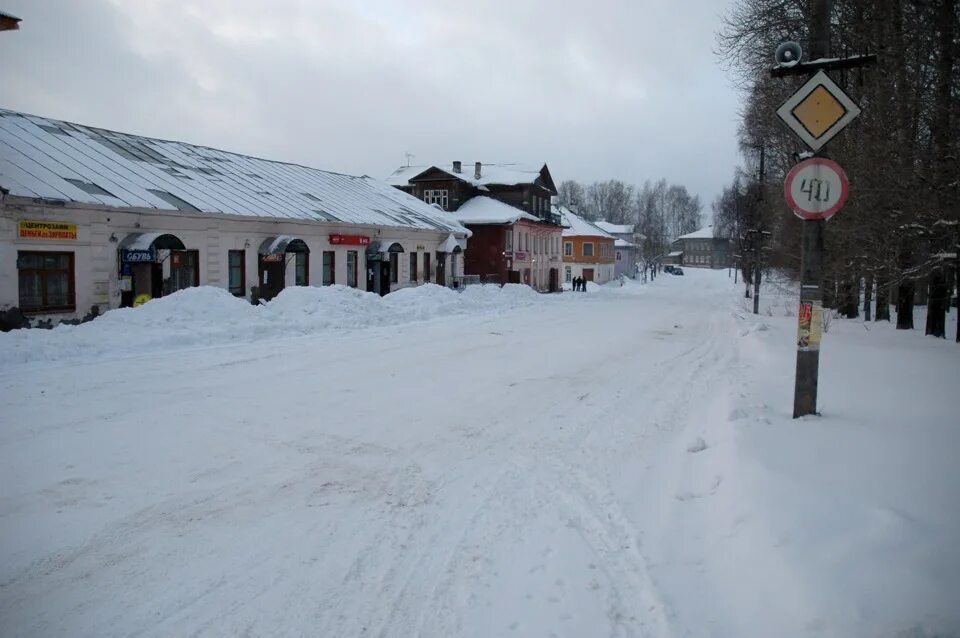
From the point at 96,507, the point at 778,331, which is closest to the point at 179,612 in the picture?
the point at 96,507

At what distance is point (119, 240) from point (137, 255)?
77 cm

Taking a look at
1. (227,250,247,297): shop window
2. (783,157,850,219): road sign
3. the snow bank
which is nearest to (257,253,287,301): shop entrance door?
(227,250,247,297): shop window

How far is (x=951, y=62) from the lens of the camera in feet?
42.8

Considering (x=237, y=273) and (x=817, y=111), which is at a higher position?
(x=817, y=111)

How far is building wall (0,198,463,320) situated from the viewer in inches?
682

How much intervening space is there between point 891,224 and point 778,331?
4.99 metres

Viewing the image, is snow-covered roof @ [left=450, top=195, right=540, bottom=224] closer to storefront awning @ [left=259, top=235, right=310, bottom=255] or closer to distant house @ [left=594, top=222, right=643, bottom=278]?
storefront awning @ [left=259, top=235, right=310, bottom=255]

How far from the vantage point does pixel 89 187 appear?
20016 mm

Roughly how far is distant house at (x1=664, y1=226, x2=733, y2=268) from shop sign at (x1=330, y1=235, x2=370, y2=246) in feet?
396

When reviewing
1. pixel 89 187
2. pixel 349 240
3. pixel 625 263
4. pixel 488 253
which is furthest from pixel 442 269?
pixel 625 263

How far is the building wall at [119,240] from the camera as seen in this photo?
56.8 ft

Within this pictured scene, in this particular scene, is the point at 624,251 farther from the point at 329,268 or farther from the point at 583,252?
the point at 329,268

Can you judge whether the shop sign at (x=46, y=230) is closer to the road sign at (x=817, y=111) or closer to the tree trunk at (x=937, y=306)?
the road sign at (x=817, y=111)

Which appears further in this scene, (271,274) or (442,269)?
(442,269)
